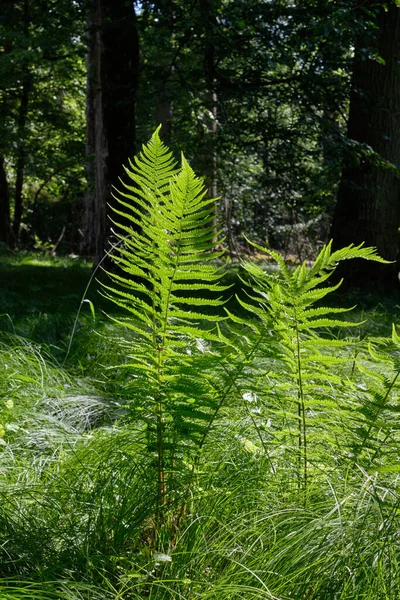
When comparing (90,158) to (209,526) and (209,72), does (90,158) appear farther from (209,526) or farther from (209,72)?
(209,526)

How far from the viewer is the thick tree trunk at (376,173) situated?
29.4 feet

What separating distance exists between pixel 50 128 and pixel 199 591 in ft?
52.0

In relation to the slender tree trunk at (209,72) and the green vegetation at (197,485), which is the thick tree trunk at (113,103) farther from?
the green vegetation at (197,485)

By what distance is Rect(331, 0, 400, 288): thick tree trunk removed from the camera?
353 inches

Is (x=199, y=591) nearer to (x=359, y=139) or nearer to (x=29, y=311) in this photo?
(x=29, y=311)

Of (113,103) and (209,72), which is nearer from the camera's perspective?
(113,103)

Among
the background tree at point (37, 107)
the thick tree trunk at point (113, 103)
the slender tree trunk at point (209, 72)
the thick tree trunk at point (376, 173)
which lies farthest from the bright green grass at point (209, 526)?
the background tree at point (37, 107)

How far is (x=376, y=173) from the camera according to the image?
9055mm

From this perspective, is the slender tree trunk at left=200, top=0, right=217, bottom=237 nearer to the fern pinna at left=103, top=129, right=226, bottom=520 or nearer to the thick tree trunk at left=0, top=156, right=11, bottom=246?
the fern pinna at left=103, top=129, right=226, bottom=520

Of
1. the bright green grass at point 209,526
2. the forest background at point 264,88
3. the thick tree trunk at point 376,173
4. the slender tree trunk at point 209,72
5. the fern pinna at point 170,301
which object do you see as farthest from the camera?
the thick tree trunk at point 376,173

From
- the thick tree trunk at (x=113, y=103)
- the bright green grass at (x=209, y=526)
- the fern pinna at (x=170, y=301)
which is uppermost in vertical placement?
the thick tree trunk at (x=113, y=103)

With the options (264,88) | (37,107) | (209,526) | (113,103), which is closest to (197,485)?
(209,526)

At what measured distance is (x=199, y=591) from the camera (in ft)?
5.37

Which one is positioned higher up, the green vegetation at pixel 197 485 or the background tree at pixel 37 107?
the background tree at pixel 37 107
